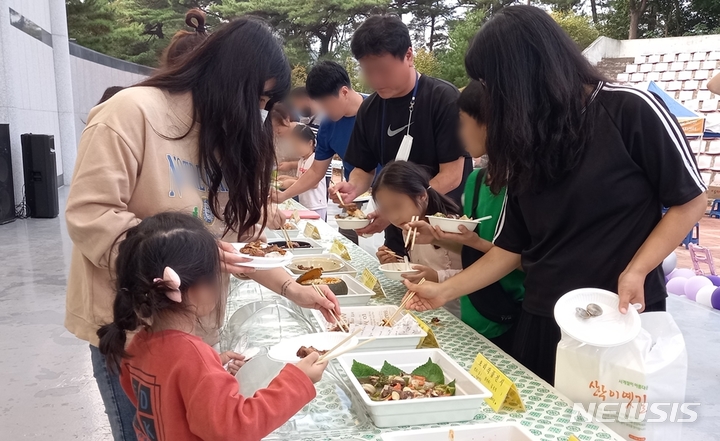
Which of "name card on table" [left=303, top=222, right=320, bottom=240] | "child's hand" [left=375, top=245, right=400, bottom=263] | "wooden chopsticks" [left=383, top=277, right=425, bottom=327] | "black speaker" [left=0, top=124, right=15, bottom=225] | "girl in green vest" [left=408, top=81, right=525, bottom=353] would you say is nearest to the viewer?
"wooden chopsticks" [left=383, top=277, right=425, bottom=327]

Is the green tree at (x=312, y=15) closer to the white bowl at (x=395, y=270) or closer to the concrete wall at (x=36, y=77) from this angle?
the concrete wall at (x=36, y=77)

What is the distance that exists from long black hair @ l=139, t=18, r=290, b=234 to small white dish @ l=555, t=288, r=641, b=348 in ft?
2.44

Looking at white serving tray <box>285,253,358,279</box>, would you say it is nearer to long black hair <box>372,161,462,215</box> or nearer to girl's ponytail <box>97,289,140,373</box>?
long black hair <box>372,161,462,215</box>

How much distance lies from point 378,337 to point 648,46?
16.5 metres

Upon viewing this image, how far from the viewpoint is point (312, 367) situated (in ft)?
3.21

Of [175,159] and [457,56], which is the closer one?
[175,159]

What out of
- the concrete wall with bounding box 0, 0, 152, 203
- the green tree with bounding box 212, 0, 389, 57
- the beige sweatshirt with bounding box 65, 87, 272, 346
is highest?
the green tree with bounding box 212, 0, 389, 57

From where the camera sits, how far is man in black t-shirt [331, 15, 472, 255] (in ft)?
7.74

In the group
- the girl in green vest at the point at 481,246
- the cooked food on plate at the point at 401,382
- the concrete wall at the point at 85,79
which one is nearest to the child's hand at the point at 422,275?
the girl in green vest at the point at 481,246

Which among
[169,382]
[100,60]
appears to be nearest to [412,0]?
[100,60]

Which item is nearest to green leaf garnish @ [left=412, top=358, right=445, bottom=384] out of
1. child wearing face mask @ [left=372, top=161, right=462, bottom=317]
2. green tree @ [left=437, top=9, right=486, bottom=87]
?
child wearing face mask @ [left=372, top=161, right=462, bottom=317]

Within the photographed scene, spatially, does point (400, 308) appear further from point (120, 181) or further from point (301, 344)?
point (120, 181)

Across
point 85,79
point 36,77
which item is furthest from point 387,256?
point 85,79

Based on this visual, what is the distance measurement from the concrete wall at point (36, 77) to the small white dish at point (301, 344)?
5669mm
